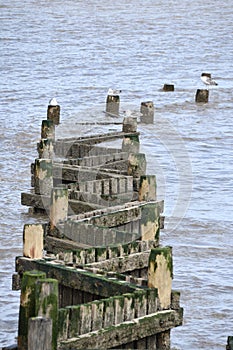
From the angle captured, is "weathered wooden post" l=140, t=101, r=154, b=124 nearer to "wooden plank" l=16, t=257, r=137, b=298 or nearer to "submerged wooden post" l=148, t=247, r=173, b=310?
"wooden plank" l=16, t=257, r=137, b=298

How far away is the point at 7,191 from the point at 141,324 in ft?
37.6

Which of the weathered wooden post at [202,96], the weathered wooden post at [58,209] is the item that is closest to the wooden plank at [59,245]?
the weathered wooden post at [58,209]

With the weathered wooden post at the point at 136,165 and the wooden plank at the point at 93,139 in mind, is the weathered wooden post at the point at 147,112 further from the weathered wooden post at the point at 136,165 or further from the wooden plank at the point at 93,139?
the weathered wooden post at the point at 136,165

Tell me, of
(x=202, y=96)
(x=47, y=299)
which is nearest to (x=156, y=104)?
(x=202, y=96)

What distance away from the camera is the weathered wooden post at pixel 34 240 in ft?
35.7

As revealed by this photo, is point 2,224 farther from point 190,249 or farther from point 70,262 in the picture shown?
point 70,262

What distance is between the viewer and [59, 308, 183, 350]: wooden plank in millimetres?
9320

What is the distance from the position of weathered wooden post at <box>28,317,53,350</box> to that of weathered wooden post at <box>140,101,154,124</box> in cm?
2065

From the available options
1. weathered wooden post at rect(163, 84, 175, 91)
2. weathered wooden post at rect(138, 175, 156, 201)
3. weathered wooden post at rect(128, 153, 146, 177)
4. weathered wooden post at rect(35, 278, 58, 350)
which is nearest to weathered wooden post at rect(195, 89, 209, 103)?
weathered wooden post at rect(163, 84, 175, 91)

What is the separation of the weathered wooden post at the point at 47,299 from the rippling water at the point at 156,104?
3259mm

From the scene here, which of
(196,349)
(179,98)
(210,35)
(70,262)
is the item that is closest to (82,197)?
(196,349)

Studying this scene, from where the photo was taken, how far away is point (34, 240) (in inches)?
430

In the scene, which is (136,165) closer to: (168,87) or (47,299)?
(47,299)

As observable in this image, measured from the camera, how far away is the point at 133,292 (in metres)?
9.95
